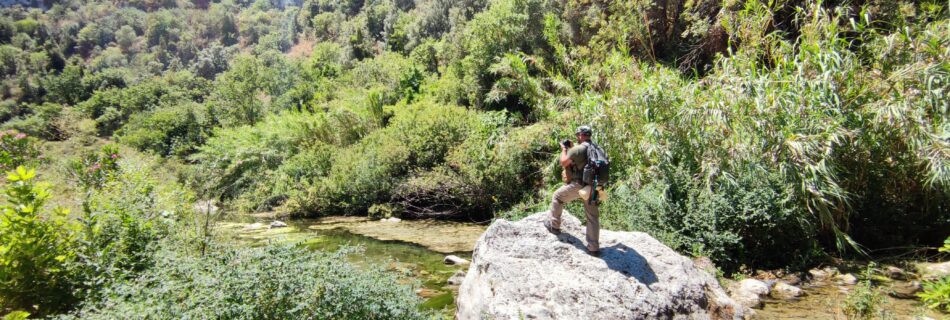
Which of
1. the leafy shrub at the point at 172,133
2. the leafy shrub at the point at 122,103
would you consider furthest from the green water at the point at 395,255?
the leafy shrub at the point at 122,103

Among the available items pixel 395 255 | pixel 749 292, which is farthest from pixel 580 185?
pixel 395 255

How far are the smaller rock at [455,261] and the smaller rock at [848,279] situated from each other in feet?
18.9

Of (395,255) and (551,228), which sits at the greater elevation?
(551,228)

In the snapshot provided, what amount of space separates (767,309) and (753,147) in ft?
8.33

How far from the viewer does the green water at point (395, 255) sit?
642cm

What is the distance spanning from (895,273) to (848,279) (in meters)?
0.83

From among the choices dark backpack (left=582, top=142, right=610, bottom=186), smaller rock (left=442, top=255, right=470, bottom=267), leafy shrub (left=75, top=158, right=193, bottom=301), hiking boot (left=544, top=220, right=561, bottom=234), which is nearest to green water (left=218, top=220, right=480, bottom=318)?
smaller rock (left=442, top=255, right=470, bottom=267)

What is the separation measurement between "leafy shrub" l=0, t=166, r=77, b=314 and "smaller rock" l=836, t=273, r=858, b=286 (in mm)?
9404

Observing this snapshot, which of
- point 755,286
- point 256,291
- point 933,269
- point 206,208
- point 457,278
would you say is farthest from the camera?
point 206,208

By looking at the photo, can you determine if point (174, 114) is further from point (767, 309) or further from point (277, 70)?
point (767, 309)

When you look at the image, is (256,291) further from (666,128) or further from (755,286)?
(666,128)

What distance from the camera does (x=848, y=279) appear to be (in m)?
6.13

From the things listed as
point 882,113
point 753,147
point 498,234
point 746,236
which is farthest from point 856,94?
point 498,234

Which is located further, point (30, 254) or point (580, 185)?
point (580, 185)
